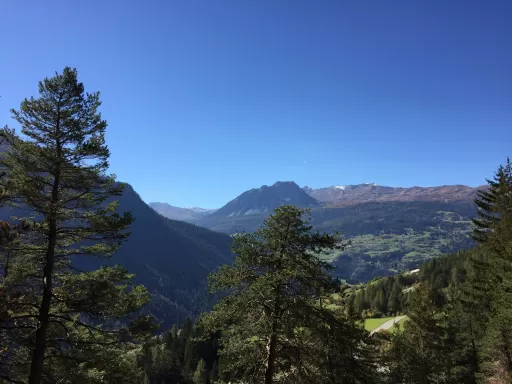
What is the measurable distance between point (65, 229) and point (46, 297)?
2.64 meters

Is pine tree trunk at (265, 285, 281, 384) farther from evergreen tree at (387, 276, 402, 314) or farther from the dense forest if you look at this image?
evergreen tree at (387, 276, 402, 314)

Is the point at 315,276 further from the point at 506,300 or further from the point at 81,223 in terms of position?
the point at 506,300

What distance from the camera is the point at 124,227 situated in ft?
49.9

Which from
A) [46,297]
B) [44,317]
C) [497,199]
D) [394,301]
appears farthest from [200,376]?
[46,297]

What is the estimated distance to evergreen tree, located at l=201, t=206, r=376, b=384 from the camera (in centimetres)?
1439

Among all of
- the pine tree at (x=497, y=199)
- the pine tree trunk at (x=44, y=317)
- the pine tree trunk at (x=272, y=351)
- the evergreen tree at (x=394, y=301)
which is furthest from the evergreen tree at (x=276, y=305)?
the evergreen tree at (x=394, y=301)

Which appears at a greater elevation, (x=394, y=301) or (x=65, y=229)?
(x=65, y=229)

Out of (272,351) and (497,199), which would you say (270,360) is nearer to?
(272,351)

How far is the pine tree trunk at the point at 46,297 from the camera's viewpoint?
12.5 m

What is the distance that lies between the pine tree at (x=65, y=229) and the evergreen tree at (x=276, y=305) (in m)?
3.62

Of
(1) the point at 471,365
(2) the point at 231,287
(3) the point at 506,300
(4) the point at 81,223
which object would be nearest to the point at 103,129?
(4) the point at 81,223

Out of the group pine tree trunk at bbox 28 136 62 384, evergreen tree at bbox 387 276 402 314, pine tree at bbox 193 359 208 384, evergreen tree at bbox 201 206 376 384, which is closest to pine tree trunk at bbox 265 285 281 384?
evergreen tree at bbox 201 206 376 384

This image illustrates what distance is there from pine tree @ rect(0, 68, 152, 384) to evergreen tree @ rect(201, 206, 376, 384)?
143 inches

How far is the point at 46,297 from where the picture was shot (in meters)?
13.3
